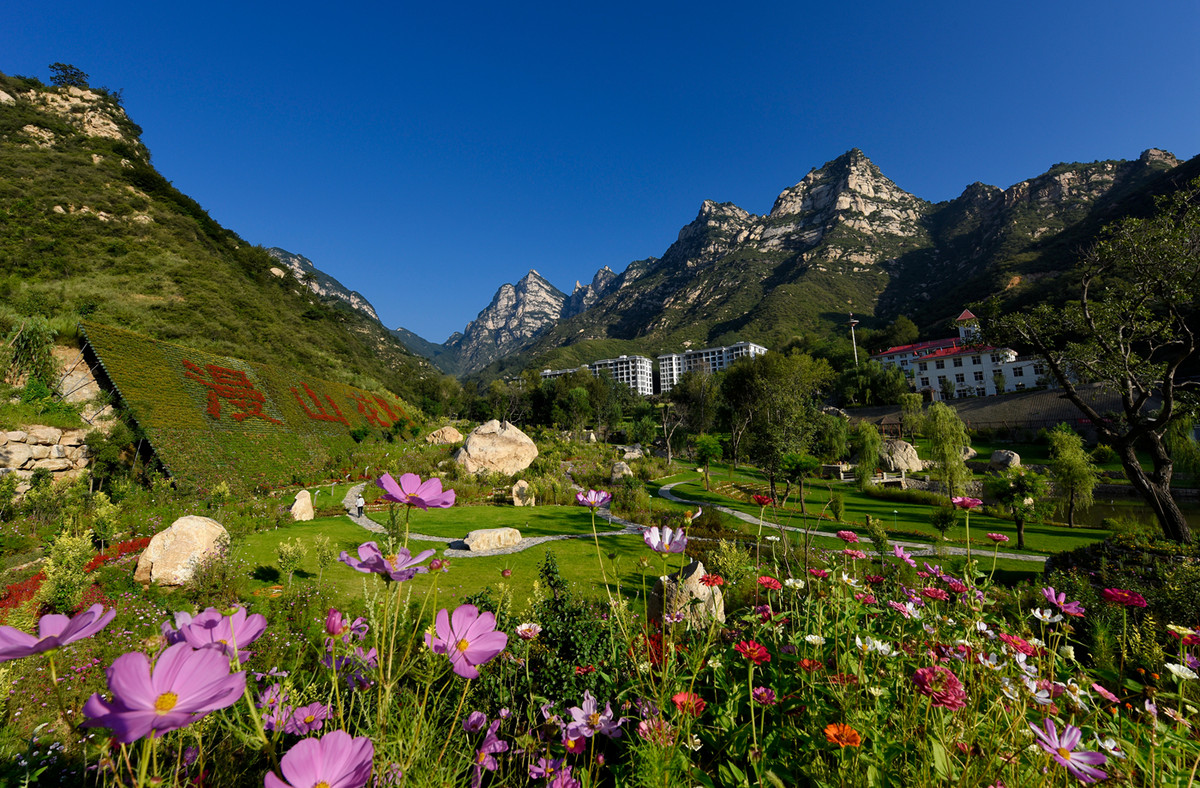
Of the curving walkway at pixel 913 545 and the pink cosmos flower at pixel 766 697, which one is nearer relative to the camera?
the pink cosmos flower at pixel 766 697

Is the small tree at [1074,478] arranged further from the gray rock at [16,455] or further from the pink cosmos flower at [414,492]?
the gray rock at [16,455]

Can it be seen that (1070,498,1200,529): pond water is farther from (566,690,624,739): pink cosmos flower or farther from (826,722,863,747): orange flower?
(566,690,624,739): pink cosmos flower

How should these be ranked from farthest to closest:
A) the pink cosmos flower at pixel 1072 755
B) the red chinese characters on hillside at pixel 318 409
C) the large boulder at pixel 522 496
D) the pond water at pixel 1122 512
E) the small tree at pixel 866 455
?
the small tree at pixel 866 455
the red chinese characters on hillside at pixel 318 409
the large boulder at pixel 522 496
the pond water at pixel 1122 512
the pink cosmos flower at pixel 1072 755

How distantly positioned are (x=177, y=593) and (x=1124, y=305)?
56.9 ft

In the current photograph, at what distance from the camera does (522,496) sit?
49.5 ft

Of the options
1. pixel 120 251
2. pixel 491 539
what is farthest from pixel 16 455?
pixel 120 251

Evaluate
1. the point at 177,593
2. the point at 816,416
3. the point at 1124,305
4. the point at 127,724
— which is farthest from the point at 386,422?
the point at 1124,305

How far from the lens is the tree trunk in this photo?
722 centimetres

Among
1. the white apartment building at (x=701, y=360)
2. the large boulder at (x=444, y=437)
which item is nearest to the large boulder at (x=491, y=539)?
the large boulder at (x=444, y=437)

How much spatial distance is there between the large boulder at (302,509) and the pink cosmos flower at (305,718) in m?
11.9

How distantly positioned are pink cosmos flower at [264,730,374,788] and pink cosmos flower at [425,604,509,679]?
260 millimetres

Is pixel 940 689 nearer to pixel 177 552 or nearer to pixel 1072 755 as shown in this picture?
pixel 1072 755

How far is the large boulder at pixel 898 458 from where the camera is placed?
76.9 ft

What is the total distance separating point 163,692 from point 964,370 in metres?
60.9
